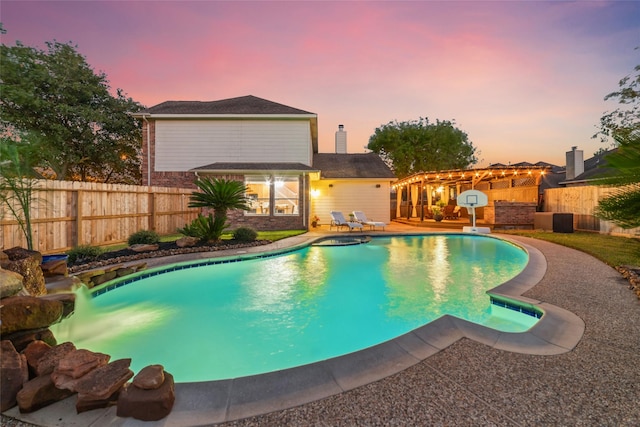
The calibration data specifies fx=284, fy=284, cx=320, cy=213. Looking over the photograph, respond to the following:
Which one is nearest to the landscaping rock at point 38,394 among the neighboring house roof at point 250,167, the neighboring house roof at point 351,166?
the neighboring house roof at point 250,167

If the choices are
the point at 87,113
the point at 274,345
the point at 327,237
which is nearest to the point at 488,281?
the point at 274,345

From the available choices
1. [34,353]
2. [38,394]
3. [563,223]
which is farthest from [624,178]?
[563,223]

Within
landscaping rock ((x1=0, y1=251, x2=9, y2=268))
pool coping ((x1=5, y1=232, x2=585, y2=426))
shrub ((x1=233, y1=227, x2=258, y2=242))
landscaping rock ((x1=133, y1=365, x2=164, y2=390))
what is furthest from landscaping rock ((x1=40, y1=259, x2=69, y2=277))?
shrub ((x1=233, y1=227, x2=258, y2=242))

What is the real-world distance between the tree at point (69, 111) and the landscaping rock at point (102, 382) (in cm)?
1846

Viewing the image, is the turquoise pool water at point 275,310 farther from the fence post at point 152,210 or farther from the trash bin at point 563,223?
the trash bin at point 563,223

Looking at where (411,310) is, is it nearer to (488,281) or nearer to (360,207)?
(488,281)

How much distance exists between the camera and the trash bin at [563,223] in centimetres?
1280

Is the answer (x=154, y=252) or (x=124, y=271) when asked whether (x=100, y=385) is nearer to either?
(x=124, y=271)

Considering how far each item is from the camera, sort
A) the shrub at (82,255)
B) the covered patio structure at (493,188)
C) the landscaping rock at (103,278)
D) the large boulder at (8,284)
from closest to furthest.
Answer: the large boulder at (8,284)
the landscaping rock at (103,278)
the shrub at (82,255)
the covered patio structure at (493,188)

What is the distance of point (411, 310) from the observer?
203 inches

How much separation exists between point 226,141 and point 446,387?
16.1 m

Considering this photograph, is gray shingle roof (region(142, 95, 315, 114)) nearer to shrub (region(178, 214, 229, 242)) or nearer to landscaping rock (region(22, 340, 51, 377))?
shrub (region(178, 214, 229, 242))

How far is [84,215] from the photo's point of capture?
8195 millimetres

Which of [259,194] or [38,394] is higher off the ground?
[259,194]
